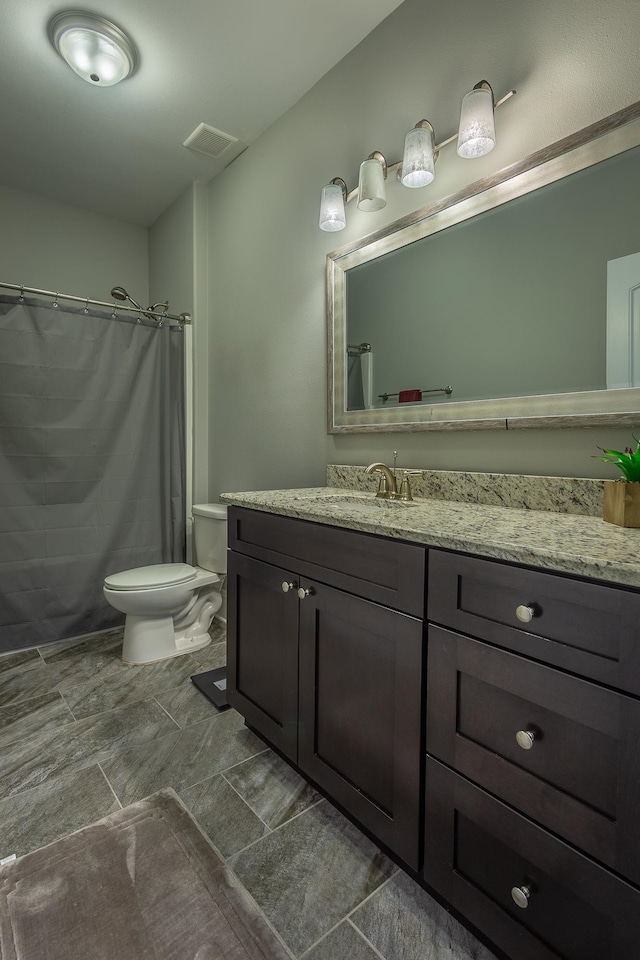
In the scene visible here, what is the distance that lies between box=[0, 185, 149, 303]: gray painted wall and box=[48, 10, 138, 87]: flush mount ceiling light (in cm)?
125

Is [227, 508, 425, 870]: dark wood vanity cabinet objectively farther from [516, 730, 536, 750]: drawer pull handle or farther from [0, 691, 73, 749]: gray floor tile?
[0, 691, 73, 749]: gray floor tile

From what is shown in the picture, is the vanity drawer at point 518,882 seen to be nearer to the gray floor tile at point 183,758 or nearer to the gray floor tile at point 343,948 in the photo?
the gray floor tile at point 343,948

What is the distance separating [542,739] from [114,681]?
1887 mm

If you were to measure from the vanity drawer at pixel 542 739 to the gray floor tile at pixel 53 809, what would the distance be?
3.39ft

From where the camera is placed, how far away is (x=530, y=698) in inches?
32.9

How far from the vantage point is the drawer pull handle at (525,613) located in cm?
83

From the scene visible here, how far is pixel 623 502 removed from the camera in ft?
3.42

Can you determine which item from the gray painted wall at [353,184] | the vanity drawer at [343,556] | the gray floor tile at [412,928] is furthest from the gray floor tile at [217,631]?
Result: the gray floor tile at [412,928]

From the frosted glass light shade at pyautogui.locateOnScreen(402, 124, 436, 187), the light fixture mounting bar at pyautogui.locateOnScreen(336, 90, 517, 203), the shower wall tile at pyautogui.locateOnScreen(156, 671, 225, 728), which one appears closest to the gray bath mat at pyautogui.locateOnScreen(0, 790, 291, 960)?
the shower wall tile at pyautogui.locateOnScreen(156, 671, 225, 728)

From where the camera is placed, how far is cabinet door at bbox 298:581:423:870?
1.05 meters

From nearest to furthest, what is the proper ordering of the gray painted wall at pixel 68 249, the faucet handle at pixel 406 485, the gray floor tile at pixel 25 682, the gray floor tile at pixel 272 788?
the gray floor tile at pixel 272 788, the faucet handle at pixel 406 485, the gray floor tile at pixel 25 682, the gray painted wall at pixel 68 249

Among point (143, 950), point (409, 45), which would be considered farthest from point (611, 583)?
point (409, 45)

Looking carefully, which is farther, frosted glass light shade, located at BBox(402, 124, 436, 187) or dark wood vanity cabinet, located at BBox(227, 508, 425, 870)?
frosted glass light shade, located at BBox(402, 124, 436, 187)

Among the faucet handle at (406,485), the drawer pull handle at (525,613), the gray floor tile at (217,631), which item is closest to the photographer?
the drawer pull handle at (525,613)
